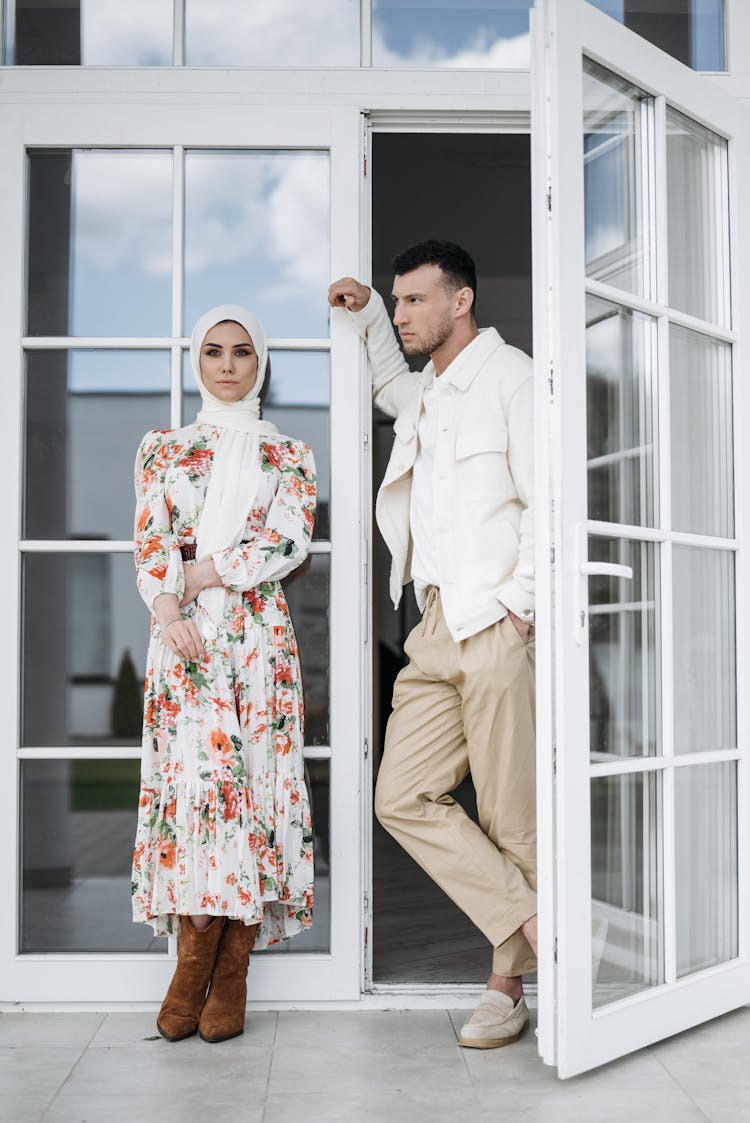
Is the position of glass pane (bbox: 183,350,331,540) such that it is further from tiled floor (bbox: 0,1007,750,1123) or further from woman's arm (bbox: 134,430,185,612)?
tiled floor (bbox: 0,1007,750,1123)

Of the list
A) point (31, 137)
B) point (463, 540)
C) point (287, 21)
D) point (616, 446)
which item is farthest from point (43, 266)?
point (616, 446)

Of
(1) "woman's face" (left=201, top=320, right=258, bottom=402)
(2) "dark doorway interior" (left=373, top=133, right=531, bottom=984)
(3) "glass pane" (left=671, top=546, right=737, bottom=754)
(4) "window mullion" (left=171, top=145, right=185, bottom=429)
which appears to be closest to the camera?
(3) "glass pane" (left=671, top=546, right=737, bottom=754)

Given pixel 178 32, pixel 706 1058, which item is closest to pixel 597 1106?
pixel 706 1058

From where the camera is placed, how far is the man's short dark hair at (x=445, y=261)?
269cm

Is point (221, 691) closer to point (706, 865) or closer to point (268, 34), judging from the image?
point (706, 865)

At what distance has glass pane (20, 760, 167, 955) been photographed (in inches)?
105

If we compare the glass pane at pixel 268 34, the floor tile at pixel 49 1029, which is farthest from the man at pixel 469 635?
the floor tile at pixel 49 1029

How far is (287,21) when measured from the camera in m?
2.78

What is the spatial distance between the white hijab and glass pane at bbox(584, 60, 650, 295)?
806mm

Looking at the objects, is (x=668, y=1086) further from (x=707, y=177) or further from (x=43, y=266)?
(x=43, y=266)

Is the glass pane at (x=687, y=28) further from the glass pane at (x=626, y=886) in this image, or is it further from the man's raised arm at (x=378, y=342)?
the glass pane at (x=626, y=886)

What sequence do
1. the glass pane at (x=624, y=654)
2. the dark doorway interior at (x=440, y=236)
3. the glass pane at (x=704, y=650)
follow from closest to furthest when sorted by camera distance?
the glass pane at (x=624, y=654), the glass pane at (x=704, y=650), the dark doorway interior at (x=440, y=236)

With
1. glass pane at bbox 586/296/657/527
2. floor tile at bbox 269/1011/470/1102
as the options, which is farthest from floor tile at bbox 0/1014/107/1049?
glass pane at bbox 586/296/657/527

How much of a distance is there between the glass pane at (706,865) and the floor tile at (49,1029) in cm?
130
